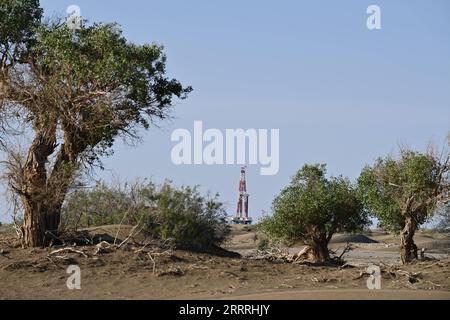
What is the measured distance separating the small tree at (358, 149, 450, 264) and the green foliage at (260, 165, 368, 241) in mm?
862

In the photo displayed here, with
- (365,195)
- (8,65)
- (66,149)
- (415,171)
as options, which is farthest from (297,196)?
(8,65)

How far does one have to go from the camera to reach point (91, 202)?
27.5m

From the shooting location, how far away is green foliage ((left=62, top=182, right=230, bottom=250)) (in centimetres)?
2528

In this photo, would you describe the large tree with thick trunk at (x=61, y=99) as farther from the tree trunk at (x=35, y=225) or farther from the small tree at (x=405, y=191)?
the small tree at (x=405, y=191)

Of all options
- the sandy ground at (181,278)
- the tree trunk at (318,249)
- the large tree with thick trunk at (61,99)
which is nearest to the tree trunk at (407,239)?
the tree trunk at (318,249)

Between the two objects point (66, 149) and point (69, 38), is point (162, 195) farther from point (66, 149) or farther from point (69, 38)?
point (69, 38)

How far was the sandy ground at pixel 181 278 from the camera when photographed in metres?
17.4

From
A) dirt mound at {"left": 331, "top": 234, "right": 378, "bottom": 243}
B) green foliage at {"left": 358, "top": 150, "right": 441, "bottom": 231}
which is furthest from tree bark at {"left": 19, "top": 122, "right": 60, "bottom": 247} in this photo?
dirt mound at {"left": 331, "top": 234, "right": 378, "bottom": 243}

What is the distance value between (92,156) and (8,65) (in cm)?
374

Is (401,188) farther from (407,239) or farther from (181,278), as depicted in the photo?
(181,278)

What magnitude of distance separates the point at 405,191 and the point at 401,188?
0.29 m

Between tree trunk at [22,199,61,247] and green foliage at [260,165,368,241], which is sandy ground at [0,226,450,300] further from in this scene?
green foliage at [260,165,368,241]

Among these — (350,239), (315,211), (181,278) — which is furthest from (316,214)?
(350,239)

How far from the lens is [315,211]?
27.6 metres
